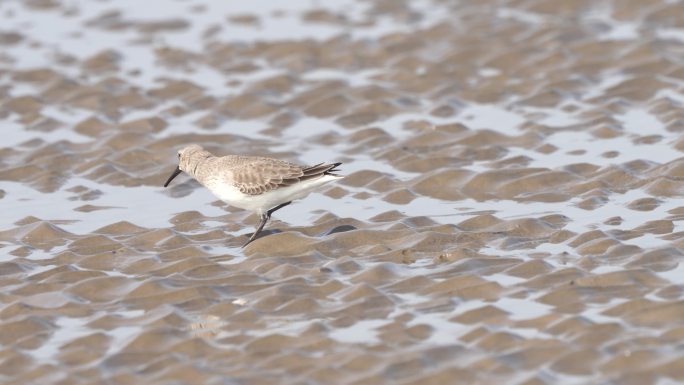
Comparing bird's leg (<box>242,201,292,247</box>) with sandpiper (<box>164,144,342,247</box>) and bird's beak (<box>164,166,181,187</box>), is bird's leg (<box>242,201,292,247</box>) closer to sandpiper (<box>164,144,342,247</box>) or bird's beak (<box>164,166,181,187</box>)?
sandpiper (<box>164,144,342,247</box>)

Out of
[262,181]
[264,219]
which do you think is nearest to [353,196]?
[264,219]

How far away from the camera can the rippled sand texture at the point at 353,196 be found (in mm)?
10469

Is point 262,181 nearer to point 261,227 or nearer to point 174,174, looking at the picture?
point 261,227

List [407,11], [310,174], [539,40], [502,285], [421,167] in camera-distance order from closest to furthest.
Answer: [502,285] → [310,174] → [421,167] → [539,40] → [407,11]

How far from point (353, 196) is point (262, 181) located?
2.07 m

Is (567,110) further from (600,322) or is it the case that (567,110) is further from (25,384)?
(25,384)

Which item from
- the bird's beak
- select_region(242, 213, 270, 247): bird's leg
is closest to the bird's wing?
select_region(242, 213, 270, 247): bird's leg

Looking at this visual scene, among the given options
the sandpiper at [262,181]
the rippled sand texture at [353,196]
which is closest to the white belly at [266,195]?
the sandpiper at [262,181]

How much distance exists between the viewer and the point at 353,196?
15.2 metres

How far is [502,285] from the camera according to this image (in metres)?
11.6

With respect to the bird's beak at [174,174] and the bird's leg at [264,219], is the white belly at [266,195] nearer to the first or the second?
the bird's leg at [264,219]

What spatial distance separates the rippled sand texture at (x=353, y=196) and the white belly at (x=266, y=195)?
0.47 m

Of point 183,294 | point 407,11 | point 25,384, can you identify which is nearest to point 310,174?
point 183,294

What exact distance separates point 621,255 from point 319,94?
771cm
